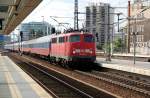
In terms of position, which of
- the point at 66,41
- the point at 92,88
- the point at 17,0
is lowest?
the point at 92,88

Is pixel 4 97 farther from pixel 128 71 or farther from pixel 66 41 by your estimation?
pixel 66 41

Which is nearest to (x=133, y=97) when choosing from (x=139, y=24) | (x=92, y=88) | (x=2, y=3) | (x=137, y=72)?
(x=92, y=88)

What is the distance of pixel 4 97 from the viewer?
15.0 meters

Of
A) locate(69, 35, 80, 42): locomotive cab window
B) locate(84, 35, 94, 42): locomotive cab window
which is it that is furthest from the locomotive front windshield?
locate(69, 35, 80, 42): locomotive cab window

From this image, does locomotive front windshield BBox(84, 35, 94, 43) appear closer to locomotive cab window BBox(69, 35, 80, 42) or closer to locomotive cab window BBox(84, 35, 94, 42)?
locomotive cab window BBox(84, 35, 94, 42)

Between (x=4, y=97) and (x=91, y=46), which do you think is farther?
(x=91, y=46)

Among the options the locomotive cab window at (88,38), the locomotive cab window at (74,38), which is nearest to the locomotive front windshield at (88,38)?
the locomotive cab window at (88,38)

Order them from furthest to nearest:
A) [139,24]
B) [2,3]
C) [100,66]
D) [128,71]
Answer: [139,24], [100,66], [2,3], [128,71]

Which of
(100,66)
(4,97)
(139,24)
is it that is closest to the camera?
(4,97)

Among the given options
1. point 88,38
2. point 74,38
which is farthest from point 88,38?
point 74,38

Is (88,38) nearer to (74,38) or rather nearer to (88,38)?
(88,38)

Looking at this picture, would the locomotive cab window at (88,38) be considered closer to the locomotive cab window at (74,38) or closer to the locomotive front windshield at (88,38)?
the locomotive front windshield at (88,38)

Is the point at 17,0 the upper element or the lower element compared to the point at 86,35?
upper

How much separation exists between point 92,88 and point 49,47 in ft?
90.3
